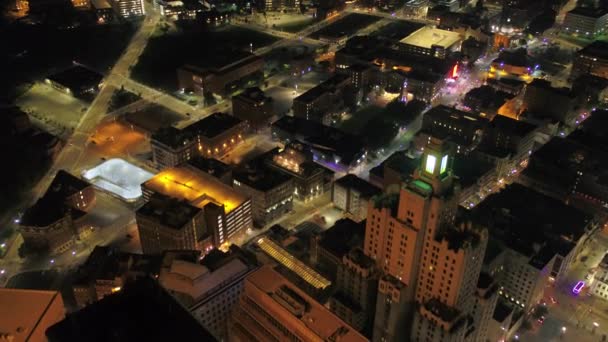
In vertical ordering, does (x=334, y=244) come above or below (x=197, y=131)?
above

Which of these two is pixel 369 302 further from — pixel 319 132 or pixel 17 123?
pixel 17 123

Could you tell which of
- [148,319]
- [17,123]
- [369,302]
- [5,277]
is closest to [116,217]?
[5,277]

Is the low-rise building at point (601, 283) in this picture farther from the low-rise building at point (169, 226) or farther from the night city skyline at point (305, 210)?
the low-rise building at point (169, 226)

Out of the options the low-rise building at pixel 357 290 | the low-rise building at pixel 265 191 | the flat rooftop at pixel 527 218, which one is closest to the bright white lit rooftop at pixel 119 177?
the low-rise building at pixel 265 191

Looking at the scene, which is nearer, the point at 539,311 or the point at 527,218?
the point at 539,311

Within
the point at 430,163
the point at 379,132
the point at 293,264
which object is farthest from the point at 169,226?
the point at 379,132

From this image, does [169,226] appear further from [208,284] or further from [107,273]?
[208,284]

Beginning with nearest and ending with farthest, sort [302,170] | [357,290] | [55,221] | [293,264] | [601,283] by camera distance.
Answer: [357,290]
[601,283]
[293,264]
[55,221]
[302,170]
